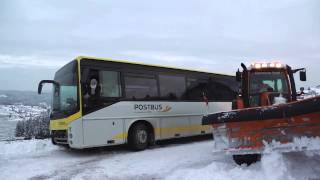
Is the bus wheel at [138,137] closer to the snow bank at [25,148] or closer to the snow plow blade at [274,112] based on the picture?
the snow bank at [25,148]

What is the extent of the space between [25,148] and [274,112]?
8.64 meters

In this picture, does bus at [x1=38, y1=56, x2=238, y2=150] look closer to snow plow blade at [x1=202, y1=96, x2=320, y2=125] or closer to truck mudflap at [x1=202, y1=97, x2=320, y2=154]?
truck mudflap at [x1=202, y1=97, x2=320, y2=154]

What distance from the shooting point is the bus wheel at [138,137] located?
11992mm

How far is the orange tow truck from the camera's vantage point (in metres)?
7.18

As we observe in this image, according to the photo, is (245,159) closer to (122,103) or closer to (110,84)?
(122,103)

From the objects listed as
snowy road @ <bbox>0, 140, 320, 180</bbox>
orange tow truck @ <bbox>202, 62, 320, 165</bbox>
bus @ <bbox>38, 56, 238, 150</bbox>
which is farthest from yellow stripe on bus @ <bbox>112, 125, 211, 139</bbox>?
orange tow truck @ <bbox>202, 62, 320, 165</bbox>

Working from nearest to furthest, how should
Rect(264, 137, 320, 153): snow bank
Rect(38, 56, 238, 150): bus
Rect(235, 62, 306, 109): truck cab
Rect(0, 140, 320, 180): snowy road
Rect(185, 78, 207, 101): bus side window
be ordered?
Rect(264, 137, 320, 153): snow bank
Rect(0, 140, 320, 180): snowy road
Rect(235, 62, 306, 109): truck cab
Rect(38, 56, 238, 150): bus
Rect(185, 78, 207, 101): bus side window

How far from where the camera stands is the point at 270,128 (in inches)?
300

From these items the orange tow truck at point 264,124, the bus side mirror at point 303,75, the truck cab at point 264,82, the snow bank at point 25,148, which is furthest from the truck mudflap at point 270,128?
the snow bank at point 25,148

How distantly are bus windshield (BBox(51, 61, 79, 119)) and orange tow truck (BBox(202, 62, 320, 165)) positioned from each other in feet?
13.6

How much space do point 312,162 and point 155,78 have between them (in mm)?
6472

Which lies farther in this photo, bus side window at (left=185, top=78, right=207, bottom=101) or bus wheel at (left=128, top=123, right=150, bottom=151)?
bus side window at (left=185, top=78, right=207, bottom=101)

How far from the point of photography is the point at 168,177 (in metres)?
7.81

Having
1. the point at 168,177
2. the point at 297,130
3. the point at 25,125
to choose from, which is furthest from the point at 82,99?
the point at 25,125
